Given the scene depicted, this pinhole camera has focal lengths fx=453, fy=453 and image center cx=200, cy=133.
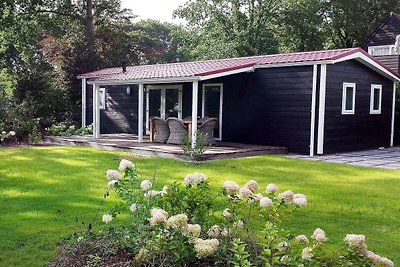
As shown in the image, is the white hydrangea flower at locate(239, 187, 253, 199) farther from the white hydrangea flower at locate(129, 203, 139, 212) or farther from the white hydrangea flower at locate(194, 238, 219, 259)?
the white hydrangea flower at locate(129, 203, 139, 212)

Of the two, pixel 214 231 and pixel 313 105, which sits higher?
pixel 313 105

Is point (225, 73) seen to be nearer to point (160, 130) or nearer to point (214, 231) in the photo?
point (160, 130)

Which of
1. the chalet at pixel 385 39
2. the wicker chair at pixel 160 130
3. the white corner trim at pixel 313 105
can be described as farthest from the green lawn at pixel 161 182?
the chalet at pixel 385 39

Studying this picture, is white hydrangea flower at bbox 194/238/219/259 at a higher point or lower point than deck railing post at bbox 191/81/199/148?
lower

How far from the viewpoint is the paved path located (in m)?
11.0

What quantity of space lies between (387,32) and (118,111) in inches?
600

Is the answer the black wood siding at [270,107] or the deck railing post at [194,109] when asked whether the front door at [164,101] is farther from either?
the deck railing post at [194,109]

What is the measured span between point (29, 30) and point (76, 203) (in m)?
18.9

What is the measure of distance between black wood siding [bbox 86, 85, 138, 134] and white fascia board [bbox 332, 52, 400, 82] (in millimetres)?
8167

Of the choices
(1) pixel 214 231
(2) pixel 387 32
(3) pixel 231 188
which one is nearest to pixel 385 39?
(2) pixel 387 32

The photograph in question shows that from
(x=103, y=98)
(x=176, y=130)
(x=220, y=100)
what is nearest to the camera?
(x=176, y=130)

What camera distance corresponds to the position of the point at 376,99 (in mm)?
14930

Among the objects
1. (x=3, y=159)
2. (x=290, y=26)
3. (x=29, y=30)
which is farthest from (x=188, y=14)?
(x=3, y=159)

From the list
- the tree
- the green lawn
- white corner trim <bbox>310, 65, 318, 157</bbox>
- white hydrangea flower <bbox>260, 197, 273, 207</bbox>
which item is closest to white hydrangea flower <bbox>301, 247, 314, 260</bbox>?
white hydrangea flower <bbox>260, 197, 273, 207</bbox>
